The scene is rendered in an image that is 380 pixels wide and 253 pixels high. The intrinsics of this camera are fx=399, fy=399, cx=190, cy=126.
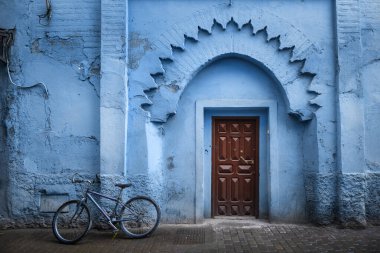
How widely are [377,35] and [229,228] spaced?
452 centimetres

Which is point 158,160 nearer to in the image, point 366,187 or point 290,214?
point 290,214

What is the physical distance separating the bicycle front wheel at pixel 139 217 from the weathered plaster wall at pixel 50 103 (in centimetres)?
107

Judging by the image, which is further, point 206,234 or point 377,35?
point 377,35

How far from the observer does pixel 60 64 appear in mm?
7523

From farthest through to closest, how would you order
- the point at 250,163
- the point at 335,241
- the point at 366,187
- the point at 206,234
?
the point at 250,163
the point at 366,187
the point at 206,234
the point at 335,241

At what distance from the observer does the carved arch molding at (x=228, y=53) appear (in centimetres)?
744

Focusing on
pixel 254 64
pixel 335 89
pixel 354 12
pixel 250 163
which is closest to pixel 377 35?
pixel 354 12

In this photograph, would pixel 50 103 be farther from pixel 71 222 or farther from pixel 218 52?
pixel 218 52

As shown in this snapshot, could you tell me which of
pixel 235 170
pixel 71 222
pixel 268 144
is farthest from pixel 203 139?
pixel 71 222

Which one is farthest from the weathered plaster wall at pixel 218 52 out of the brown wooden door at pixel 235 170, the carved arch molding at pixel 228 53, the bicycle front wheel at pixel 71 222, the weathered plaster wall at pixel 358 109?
the bicycle front wheel at pixel 71 222

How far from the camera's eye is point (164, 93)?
750 cm

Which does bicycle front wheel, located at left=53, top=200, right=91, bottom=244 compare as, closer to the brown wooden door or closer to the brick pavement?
the brick pavement

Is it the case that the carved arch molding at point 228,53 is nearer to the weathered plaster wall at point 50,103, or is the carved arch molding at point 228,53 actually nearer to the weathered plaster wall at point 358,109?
the weathered plaster wall at point 358,109

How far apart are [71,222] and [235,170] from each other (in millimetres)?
3255
